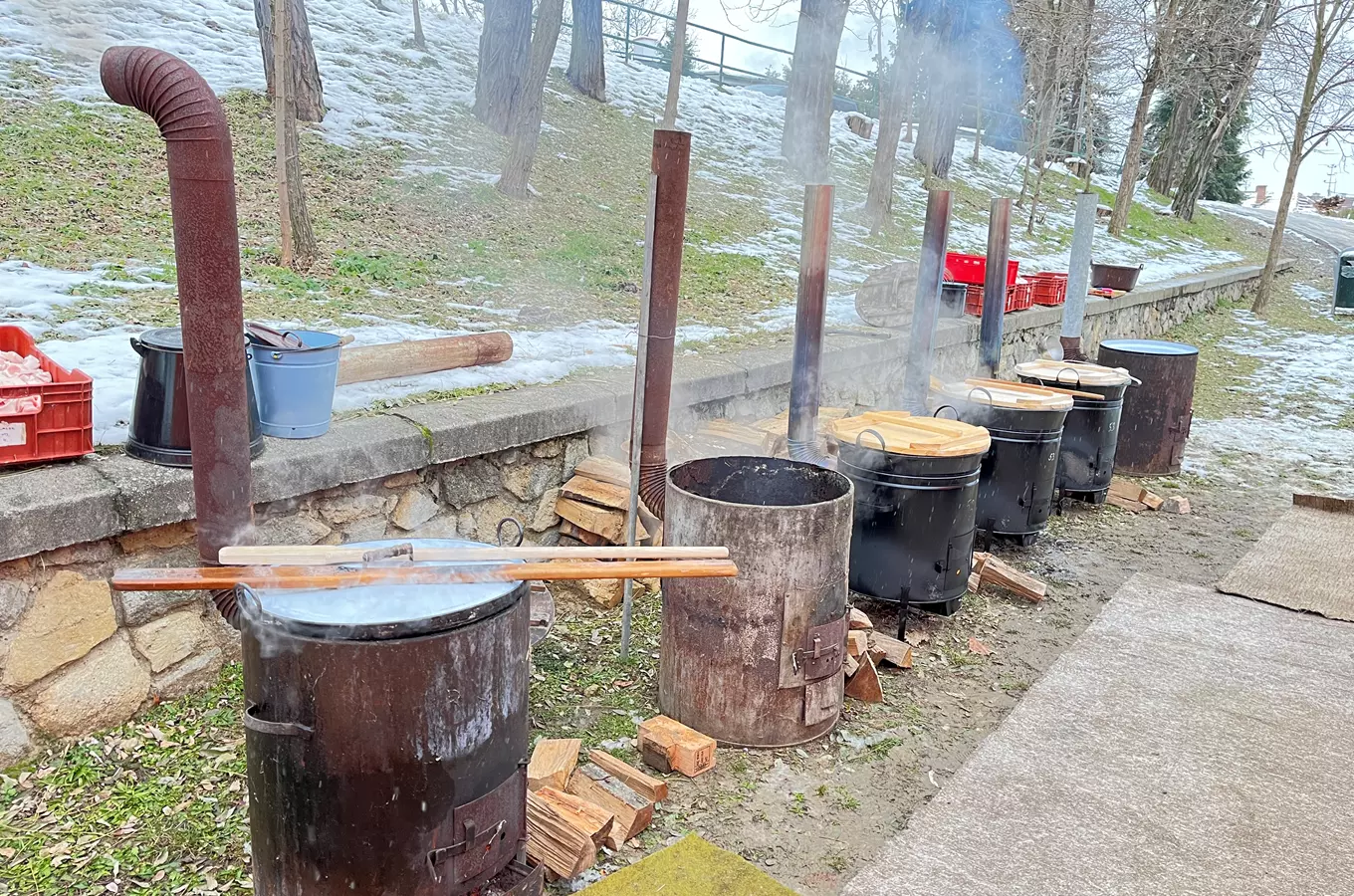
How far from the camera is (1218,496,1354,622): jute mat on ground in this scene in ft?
18.1

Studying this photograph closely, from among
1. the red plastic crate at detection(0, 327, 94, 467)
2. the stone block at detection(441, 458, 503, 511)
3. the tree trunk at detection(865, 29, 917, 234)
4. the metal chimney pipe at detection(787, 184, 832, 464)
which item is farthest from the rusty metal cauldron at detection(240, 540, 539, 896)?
the tree trunk at detection(865, 29, 917, 234)

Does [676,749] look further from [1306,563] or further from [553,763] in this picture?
[1306,563]

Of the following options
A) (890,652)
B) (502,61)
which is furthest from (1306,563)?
(502,61)

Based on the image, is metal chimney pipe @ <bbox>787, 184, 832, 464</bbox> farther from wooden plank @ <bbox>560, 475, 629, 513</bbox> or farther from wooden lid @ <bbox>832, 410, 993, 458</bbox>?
wooden plank @ <bbox>560, 475, 629, 513</bbox>

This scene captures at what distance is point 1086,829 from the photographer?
3.34 meters

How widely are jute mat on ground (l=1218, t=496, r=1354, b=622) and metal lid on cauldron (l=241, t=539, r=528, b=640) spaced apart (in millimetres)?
4840

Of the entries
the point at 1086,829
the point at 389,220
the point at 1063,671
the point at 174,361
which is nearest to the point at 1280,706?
the point at 1063,671

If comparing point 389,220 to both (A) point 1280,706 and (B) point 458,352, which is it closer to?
(B) point 458,352

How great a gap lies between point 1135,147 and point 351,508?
20471 mm

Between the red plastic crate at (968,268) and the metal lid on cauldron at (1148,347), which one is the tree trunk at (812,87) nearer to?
the red plastic crate at (968,268)

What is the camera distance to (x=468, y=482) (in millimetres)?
4645

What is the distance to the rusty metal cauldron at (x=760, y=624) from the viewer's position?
12.5ft

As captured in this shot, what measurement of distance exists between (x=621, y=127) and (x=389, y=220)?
758 cm

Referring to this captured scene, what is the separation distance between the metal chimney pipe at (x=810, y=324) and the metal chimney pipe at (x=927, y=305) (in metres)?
1.51
